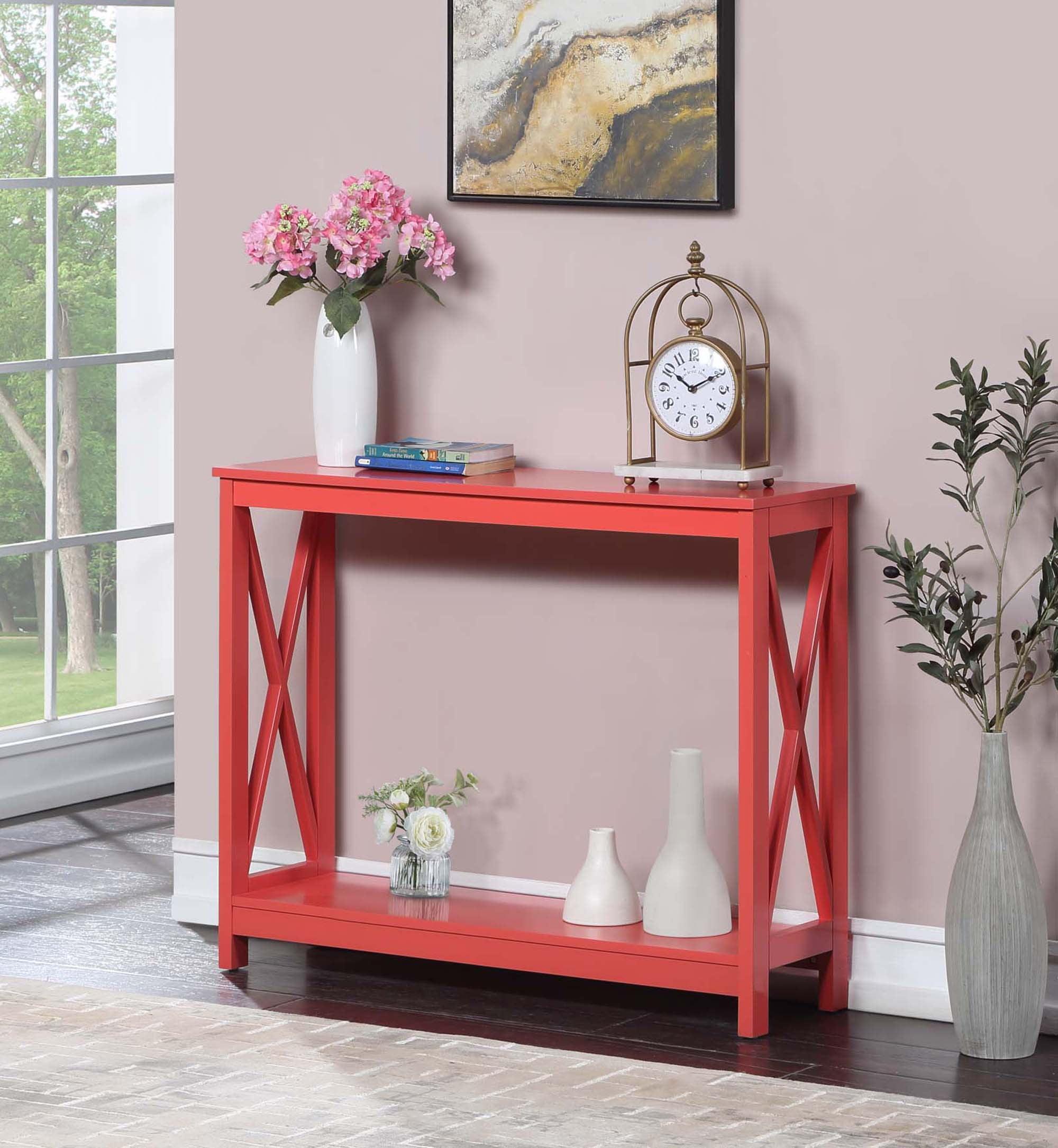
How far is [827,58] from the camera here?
3885 millimetres

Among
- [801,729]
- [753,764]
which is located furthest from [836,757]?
[753,764]

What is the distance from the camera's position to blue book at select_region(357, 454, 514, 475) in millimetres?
3996

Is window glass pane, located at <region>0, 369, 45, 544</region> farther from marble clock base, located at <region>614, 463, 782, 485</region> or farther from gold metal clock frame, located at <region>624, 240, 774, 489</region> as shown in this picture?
marble clock base, located at <region>614, 463, 782, 485</region>

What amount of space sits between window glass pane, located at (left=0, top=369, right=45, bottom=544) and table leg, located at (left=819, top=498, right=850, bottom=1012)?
251 centimetres

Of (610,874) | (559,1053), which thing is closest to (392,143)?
(610,874)

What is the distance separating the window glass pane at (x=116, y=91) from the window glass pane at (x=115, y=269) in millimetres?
78

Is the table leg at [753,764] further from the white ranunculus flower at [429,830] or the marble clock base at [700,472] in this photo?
the white ranunculus flower at [429,830]

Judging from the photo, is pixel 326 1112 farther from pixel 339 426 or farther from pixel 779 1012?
pixel 339 426

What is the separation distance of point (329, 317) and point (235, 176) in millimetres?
497

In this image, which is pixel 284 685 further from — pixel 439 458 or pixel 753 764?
pixel 753 764

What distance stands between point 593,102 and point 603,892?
141 cm

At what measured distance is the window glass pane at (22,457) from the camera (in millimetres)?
5656

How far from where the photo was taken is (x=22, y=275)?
18.7 feet

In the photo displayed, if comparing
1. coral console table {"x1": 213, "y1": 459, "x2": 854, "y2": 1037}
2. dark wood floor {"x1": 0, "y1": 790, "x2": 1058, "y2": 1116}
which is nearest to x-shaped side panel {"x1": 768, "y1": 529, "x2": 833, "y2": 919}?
coral console table {"x1": 213, "y1": 459, "x2": 854, "y2": 1037}
